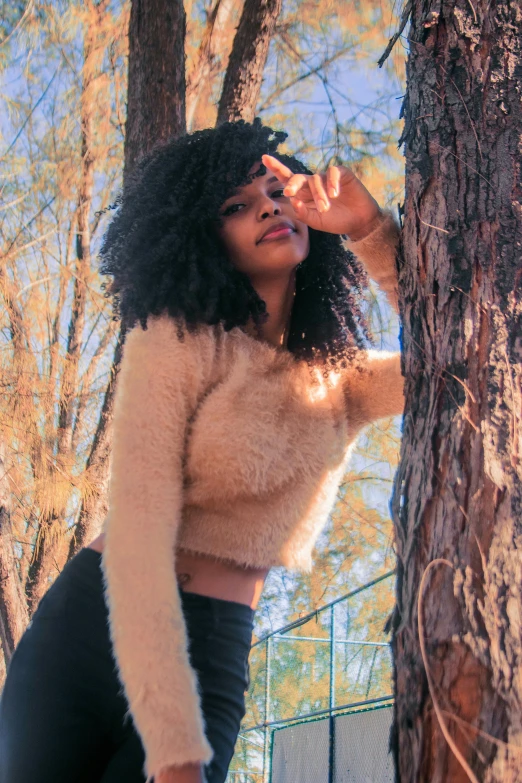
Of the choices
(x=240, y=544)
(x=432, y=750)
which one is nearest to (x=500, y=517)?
(x=432, y=750)

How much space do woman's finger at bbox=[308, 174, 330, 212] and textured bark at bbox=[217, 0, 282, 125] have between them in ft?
6.52

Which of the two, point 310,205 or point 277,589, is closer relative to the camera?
point 310,205

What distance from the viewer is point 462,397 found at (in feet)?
3.32

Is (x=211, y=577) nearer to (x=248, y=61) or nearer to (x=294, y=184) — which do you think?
(x=294, y=184)

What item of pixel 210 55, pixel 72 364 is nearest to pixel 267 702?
pixel 72 364

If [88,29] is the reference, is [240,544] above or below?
below

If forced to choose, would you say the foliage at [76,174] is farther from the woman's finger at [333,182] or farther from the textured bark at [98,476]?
the woman's finger at [333,182]

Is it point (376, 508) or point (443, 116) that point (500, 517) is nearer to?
point (443, 116)

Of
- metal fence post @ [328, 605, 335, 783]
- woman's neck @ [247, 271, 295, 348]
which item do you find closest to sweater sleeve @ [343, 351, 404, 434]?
woman's neck @ [247, 271, 295, 348]

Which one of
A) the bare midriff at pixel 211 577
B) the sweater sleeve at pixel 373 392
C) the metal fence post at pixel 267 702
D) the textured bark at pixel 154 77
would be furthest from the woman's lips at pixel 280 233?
the metal fence post at pixel 267 702

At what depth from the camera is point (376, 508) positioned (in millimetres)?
5871

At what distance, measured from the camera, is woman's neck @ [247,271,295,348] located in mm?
1706

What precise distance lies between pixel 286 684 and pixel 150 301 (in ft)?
16.7

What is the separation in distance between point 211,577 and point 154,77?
Answer: 2.15m
